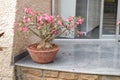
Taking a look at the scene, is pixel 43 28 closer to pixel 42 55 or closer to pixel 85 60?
pixel 42 55

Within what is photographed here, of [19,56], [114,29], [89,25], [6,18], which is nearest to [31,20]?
[6,18]

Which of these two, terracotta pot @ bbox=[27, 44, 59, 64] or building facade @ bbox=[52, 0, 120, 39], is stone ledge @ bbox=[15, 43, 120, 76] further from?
building facade @ bbox=[52, 0, 120, 39]

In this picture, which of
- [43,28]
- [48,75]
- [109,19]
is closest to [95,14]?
[109,19]

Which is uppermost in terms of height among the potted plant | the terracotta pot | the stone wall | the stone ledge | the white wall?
the white wall

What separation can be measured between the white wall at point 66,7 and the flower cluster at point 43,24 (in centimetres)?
187

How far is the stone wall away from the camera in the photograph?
3.43 metres

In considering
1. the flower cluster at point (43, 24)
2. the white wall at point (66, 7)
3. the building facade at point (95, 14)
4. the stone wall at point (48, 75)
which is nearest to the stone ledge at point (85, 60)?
the stone wall at point (48, 75)

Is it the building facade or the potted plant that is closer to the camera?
the potted plant

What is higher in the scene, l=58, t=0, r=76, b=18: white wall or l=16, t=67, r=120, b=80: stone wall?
l=58, t=0, r=76, b=18: white wall

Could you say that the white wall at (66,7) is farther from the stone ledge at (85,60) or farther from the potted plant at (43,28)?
the potted plant at (43,28)

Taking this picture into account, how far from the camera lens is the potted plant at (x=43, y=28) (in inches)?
142

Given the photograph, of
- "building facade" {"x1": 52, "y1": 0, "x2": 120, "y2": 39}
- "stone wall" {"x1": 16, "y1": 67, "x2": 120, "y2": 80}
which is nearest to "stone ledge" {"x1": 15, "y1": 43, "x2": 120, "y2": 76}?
"stone wall" {"x1": 16, "y1": 67, "x2": 120, "y2": 80}

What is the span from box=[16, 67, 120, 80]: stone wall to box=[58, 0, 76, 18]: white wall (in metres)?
2.34

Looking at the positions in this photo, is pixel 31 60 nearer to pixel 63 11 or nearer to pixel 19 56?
pixel 19 56
